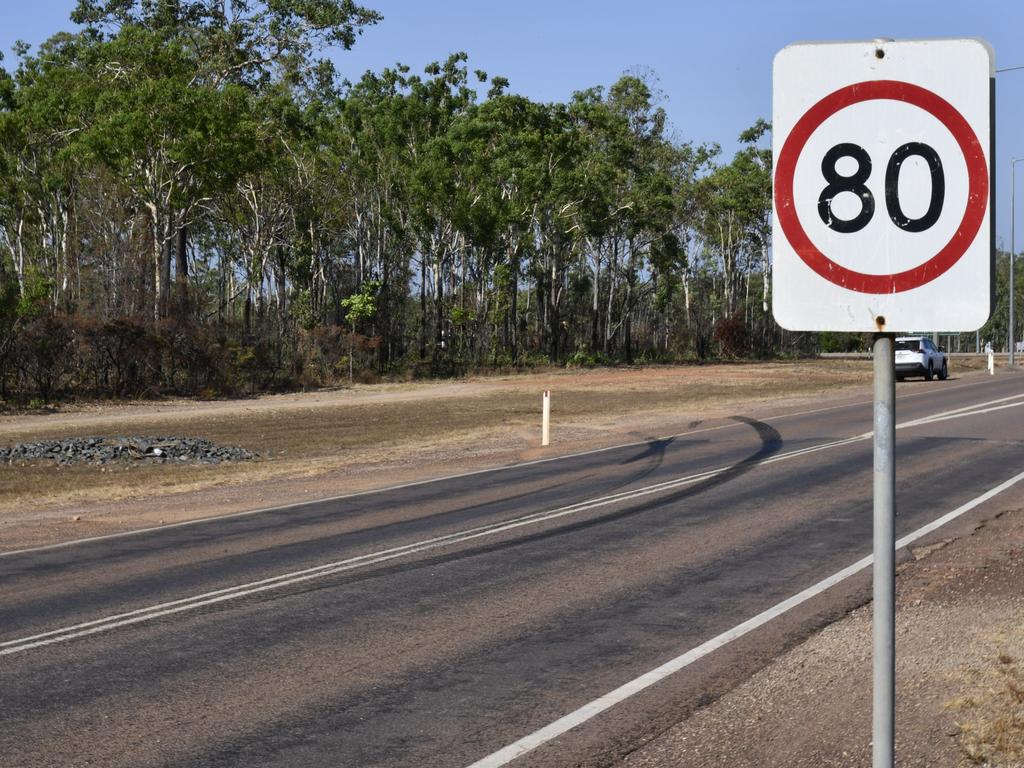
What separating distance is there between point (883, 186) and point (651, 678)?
4.75 m

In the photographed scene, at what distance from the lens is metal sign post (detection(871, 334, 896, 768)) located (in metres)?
3.07

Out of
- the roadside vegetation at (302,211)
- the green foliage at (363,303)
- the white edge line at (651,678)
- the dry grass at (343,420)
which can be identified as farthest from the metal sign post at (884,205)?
the green foliage at (363,303)

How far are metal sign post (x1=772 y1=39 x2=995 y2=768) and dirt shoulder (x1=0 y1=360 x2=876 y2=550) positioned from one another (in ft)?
37.1

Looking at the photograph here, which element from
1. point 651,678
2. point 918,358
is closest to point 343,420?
point 918,358

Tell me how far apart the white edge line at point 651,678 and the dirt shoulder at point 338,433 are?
25.9 feet

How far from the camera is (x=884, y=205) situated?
3246mm

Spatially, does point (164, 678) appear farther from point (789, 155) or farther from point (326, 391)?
point (326, 391)

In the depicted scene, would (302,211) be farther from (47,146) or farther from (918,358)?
(918,358)

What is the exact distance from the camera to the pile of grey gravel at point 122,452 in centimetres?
2189

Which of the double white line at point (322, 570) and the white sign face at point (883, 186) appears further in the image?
the double white line at point (322, 570)

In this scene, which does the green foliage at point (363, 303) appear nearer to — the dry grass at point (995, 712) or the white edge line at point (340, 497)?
the white edge line at point (340, 497)

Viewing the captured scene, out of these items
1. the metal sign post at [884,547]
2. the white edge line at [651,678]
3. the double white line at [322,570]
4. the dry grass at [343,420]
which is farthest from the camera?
the dry grass at [343,420]

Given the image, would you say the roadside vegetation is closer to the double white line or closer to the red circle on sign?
the double white line

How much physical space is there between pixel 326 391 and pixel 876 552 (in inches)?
1633
